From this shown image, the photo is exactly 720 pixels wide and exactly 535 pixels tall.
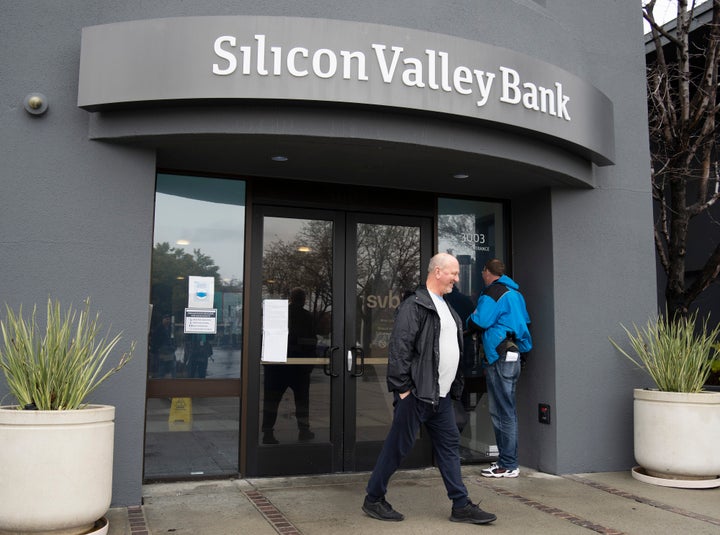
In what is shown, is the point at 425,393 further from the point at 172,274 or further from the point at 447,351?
the point at 172,274

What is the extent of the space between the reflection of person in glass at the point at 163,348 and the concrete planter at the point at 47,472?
5.60 ft

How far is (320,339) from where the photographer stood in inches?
255

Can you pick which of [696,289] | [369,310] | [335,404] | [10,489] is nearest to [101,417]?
[10,489]

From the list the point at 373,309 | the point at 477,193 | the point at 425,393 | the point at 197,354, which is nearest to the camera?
the point at 425,393

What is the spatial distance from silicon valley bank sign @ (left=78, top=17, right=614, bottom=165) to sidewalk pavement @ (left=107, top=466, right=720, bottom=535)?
3039mm

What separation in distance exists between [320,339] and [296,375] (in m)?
0.41

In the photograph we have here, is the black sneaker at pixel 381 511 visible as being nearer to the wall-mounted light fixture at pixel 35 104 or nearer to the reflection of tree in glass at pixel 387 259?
the reflection of tree in glass at pixel 387 259

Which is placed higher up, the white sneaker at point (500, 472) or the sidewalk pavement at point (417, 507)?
the white sneaker at point (500, 472)

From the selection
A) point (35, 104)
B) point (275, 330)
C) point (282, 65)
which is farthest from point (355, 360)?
point (35, 104)

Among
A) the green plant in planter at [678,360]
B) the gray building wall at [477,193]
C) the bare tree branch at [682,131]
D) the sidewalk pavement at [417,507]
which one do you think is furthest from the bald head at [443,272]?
the bare tree branch at [682,131]

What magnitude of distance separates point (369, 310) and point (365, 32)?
8.75ft

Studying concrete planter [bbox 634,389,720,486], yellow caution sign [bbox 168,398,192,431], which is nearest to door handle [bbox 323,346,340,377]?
yellow caution sign [bbox 168,398,192,431]

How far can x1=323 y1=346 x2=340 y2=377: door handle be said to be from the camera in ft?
21.1

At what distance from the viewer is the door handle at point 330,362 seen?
21.1 feet
